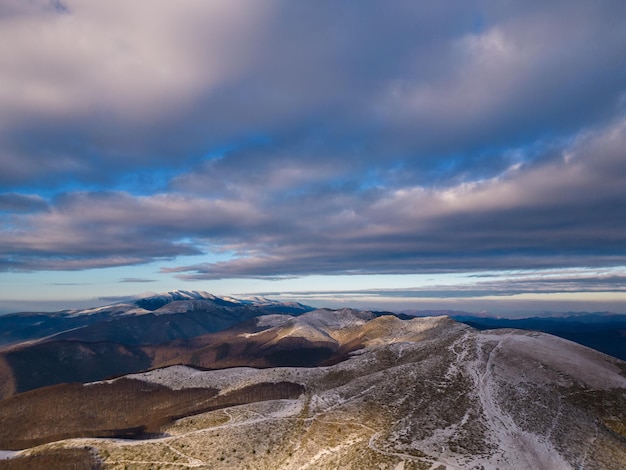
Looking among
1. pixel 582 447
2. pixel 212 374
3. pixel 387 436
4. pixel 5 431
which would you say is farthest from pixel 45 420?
pixel 582 447

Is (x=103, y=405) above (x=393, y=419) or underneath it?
underneath

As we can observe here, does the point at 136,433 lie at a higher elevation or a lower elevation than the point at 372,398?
lower

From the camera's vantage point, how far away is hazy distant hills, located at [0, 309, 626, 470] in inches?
1955

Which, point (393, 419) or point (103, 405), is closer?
point (393, 419)

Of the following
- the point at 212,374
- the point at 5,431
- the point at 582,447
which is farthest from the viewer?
the point at 212,374

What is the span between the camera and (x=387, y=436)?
5306 centimetres

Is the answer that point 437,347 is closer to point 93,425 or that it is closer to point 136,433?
point 136,433

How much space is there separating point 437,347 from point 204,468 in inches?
2549

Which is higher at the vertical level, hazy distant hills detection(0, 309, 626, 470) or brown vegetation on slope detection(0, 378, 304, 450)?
hazy distant hills detection(0, 309, 626, 470)

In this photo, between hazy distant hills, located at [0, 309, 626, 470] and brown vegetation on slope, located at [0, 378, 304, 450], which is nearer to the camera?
hazy distant hills, located at [0, 309, 626, 470]

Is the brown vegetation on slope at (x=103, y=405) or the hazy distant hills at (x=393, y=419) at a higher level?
the hazy distant hills at (x=393, y=419)

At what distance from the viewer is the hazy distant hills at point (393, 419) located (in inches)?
1955

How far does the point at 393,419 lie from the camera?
191ft

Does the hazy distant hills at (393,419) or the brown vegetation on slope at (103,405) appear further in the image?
the brown vegetation on slope at (103,405)
